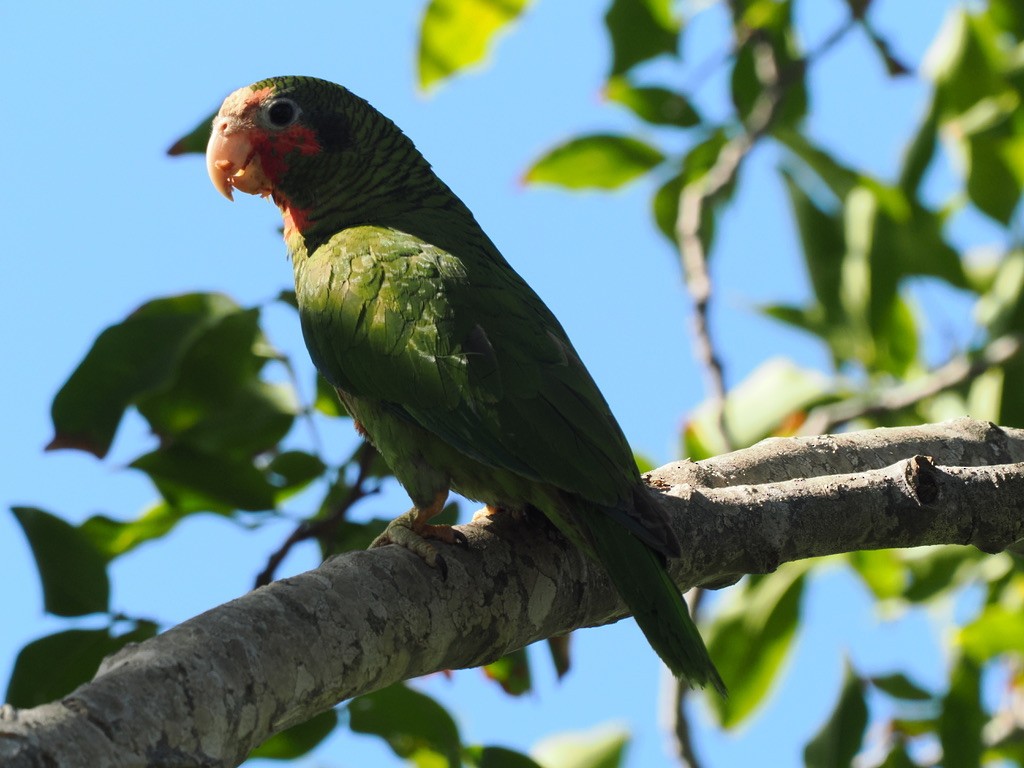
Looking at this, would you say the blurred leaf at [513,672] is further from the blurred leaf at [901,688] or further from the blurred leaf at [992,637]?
the blurred leaf at [992,637]

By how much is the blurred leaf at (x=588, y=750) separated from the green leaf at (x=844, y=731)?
0.93 m

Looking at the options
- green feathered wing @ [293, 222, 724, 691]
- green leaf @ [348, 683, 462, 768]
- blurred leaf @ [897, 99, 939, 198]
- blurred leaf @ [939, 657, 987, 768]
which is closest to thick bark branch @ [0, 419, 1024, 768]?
green feathered wing @ [293, 222, 724, 691]

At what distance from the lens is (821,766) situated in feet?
10.3

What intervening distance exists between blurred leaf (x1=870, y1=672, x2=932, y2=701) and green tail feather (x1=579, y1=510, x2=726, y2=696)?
1696 mm

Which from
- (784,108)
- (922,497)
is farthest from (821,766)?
(784,108)

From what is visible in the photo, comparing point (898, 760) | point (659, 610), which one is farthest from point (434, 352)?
point (898, 760)

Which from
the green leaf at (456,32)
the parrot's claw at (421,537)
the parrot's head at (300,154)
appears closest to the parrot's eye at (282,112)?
the parrot's head at (300,154)

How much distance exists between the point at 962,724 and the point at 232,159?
2468 millimetres

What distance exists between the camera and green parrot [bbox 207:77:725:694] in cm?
216

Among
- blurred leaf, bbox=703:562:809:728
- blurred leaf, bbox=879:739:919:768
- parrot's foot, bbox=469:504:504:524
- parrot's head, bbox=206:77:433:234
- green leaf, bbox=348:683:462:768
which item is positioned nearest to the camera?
parrot's foot, bbox=469:504:504:524

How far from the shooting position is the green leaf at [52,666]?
2479 mm

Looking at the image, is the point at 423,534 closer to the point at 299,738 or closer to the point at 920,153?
the point at 299,738

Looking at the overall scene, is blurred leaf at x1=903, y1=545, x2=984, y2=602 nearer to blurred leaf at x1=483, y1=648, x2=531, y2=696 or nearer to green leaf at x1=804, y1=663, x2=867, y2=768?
green leaf at x1=804, y1=663, x2=867, y2=768

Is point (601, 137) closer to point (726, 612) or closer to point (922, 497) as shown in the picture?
point (726, 612)
